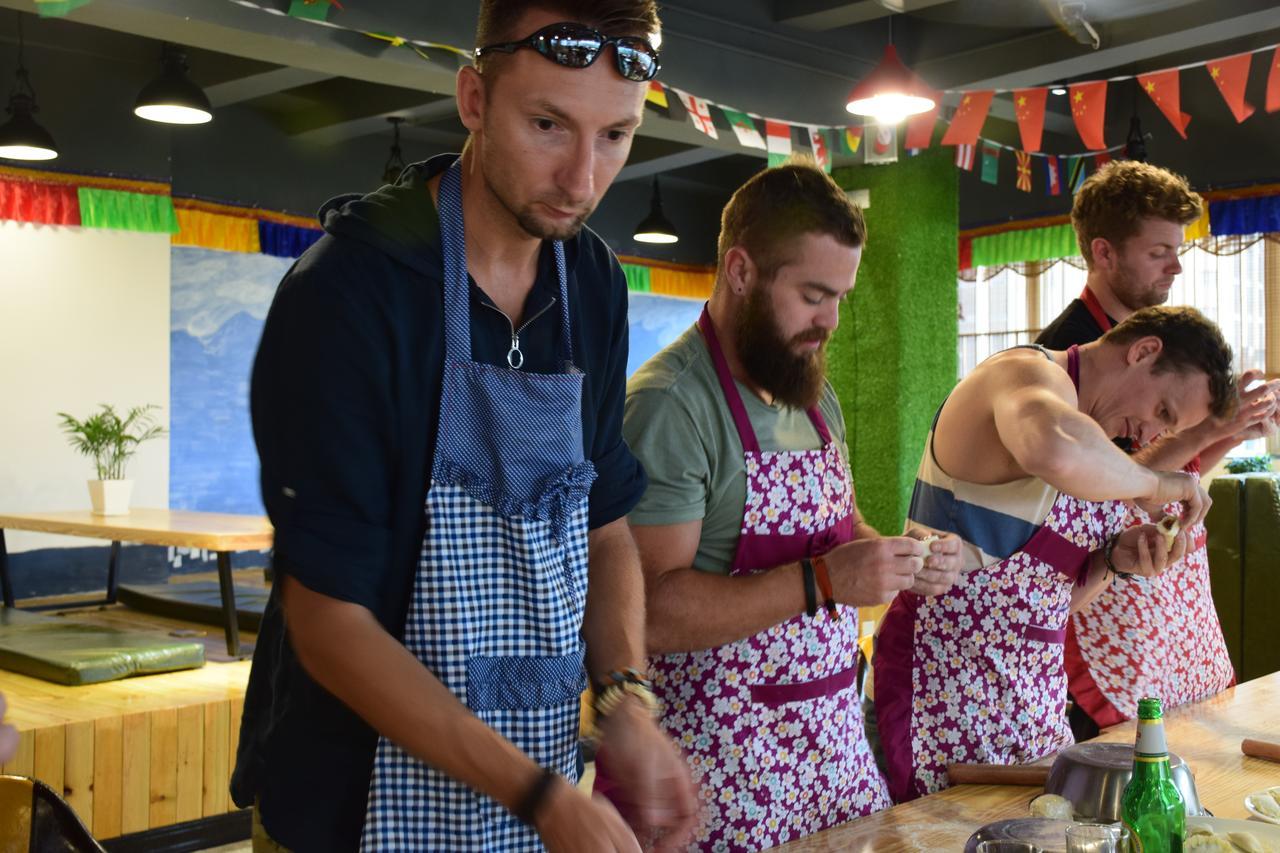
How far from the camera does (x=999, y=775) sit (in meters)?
1.83

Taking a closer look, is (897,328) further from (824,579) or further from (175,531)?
(824,579)

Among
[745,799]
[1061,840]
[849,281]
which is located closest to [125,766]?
[745,799]

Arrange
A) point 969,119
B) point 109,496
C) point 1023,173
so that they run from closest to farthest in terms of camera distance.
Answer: point 969,119, point 109,496, point 1023,173

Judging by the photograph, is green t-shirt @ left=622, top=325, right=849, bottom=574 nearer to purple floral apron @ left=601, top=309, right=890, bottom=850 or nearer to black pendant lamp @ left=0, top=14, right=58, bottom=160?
purple floral apron @ left=601, top=309, right=890, bottom=850

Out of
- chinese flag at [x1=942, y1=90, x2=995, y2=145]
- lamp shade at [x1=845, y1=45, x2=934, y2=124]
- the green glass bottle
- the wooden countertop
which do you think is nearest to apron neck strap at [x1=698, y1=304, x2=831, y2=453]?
the green glass bottle

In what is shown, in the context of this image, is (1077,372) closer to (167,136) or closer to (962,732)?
(962,732)

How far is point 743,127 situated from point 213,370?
5.57 metres

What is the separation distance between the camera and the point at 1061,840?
4.37 ft

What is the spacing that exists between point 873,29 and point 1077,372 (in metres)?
6.09

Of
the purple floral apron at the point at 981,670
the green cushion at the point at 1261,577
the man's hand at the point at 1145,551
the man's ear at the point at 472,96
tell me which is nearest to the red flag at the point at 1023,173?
the green cushion at the point at 1261,577

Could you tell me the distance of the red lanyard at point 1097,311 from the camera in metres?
2.91

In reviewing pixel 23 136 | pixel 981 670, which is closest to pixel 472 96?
pixel 981 670

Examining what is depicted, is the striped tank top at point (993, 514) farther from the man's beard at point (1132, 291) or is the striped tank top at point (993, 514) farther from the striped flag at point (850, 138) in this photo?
the striped flag at point (850, 138)

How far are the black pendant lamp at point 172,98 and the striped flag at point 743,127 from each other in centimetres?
296
